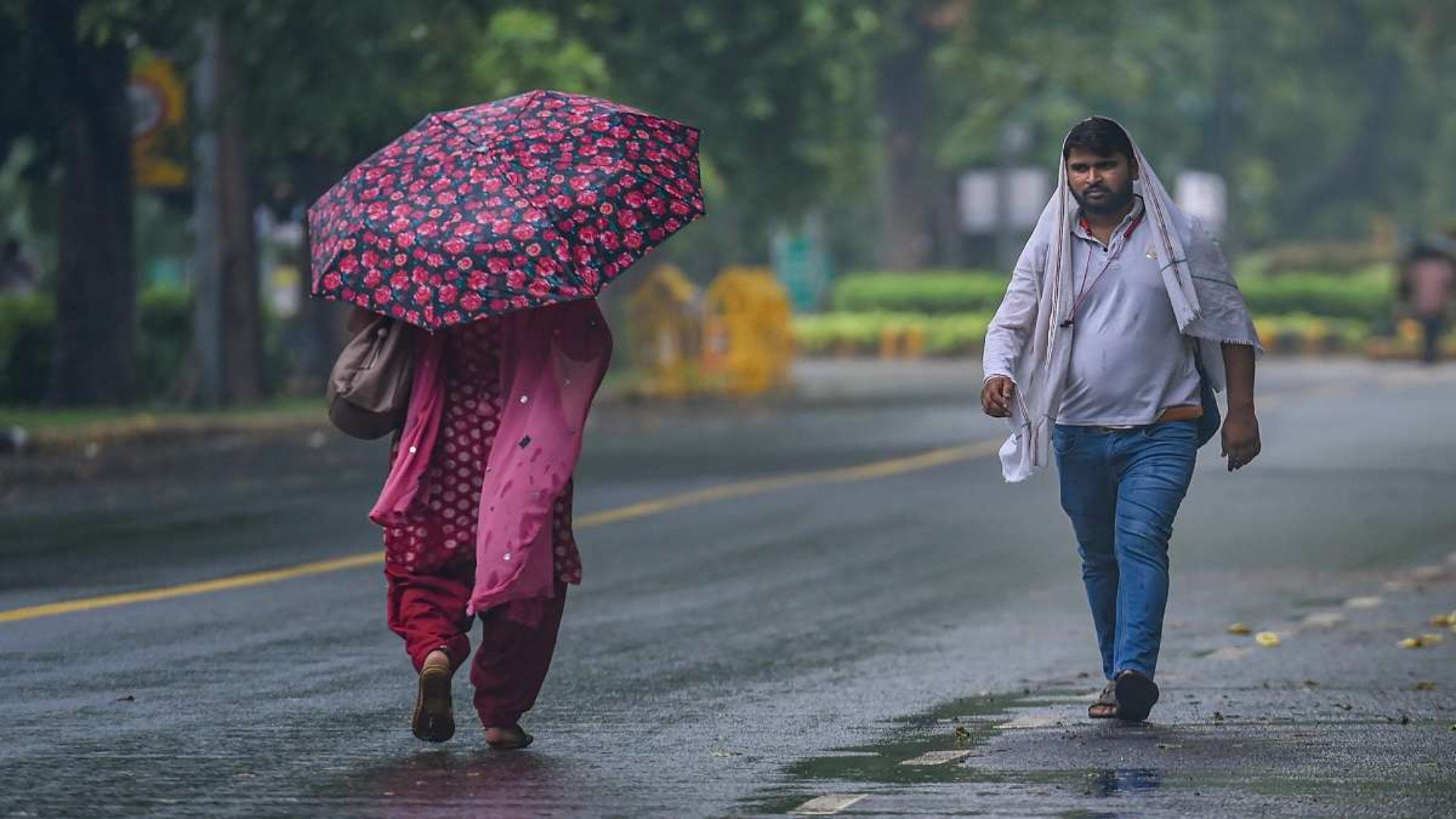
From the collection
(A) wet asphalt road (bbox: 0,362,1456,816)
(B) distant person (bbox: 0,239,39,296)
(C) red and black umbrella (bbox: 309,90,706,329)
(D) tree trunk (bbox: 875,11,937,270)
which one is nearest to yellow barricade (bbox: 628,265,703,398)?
(B) distant person (bbox: 0,239,39,296)

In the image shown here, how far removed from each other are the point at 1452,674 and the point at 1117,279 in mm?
2389

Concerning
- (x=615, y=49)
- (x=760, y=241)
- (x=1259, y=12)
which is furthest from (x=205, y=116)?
(x=1259, y=12)

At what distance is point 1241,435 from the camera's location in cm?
884

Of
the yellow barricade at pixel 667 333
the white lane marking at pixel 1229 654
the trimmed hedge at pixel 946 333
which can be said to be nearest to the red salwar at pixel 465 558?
the white lane marking at pixel 1229 654

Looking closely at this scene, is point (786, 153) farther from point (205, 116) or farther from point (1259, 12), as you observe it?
point (1259, 12)

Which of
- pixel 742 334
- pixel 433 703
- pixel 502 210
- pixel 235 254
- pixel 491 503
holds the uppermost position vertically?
pixel 235 254

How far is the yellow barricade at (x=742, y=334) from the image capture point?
3512 cm

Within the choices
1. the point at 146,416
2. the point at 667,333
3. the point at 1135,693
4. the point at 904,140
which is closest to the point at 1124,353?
the point at 1135,693

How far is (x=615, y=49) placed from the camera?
34.0 m

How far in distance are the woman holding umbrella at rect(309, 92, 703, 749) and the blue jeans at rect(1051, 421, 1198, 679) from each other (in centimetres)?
142

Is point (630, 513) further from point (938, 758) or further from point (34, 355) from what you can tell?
point (34, 355)

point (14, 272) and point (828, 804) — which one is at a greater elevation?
point (14, 272)

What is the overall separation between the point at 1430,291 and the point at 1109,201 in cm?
3422

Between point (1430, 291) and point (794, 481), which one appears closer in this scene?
point (794, 481)
